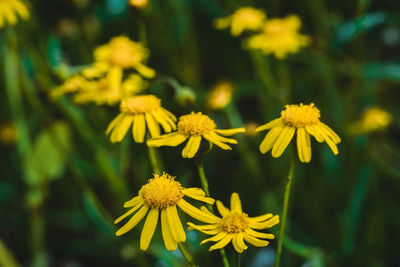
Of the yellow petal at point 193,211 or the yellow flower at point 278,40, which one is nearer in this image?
the yellow petal at point 193,211

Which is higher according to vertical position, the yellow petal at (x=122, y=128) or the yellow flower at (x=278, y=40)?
the yellow flower at (x=278, y=40)

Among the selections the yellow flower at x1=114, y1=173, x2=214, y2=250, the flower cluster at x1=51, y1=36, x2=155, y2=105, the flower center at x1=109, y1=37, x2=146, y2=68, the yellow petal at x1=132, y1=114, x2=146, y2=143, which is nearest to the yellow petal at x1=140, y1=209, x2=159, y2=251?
the yellow flower at x1=114, y1=173, x2=214, y2=250

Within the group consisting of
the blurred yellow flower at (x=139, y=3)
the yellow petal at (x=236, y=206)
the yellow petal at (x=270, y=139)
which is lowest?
the yellow petal at (x=236, y=206)

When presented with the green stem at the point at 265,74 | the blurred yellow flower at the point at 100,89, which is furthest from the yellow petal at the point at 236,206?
the green stem at the point at 265,74

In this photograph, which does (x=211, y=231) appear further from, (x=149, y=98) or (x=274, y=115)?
(x=274, y=115)

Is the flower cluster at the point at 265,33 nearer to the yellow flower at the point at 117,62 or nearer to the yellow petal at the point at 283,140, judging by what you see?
the yellow flower at the point at 117,62

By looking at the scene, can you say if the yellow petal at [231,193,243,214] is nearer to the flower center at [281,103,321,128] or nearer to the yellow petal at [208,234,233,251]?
the yellow petal at [208,234,233,251]
